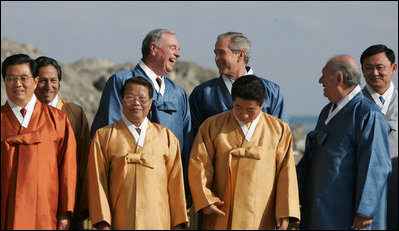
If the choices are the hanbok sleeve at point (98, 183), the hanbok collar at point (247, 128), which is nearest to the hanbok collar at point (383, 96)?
the hanbok collar at point (247, 128)

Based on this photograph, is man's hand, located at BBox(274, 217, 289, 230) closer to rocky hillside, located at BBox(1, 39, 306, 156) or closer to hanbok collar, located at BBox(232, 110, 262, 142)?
hanbok collar, located at BBox(232, 110, 262, 142)

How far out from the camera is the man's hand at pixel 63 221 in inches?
182

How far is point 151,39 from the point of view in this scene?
18.2 ft

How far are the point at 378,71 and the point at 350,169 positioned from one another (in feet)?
4.35

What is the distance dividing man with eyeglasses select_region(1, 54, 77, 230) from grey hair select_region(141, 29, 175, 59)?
1.24 m

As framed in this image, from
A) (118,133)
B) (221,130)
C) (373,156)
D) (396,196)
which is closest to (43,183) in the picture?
(118,133)

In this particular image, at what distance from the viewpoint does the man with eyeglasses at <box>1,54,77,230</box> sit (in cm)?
454

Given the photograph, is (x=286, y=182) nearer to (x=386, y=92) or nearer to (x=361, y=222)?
(x=361, y=222)

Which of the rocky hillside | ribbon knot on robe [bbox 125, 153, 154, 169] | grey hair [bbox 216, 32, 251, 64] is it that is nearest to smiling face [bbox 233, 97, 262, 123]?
ribbon knot on robe [bbox 125, 153, 154, 169]

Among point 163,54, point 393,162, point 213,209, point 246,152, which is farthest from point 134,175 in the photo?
point 393,162

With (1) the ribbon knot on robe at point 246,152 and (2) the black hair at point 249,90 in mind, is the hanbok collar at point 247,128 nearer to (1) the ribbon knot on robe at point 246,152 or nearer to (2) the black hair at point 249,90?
(1) the ribbon knot on robe at point 246,152

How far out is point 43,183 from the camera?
4.57m

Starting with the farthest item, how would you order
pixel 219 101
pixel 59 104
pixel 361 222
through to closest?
pixel 219 101
pixel 59 104
pixel 361 222

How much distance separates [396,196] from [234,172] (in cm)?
187
